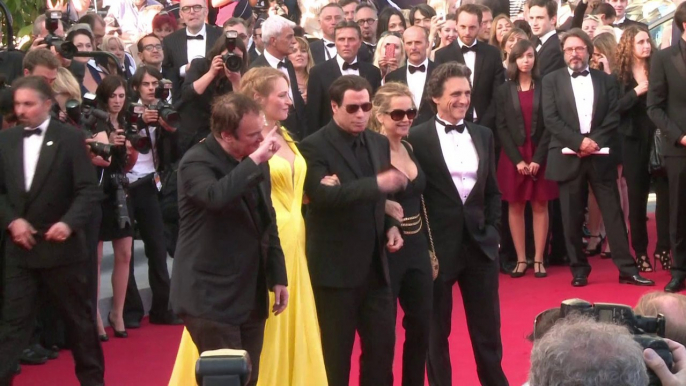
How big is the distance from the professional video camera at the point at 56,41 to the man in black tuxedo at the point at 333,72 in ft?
6.57

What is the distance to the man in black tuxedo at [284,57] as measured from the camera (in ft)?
30.2

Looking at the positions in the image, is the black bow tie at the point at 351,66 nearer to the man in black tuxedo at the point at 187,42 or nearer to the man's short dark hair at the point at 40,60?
the man in black tuxedo at the point at 187,42

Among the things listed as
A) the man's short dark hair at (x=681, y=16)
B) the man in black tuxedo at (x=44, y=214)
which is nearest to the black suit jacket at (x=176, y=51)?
the man in black tuxedo at (x=44, y=214)

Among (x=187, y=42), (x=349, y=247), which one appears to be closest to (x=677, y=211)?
(x=187, y=42)

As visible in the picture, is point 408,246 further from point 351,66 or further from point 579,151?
point 351,66

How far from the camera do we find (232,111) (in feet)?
17.5

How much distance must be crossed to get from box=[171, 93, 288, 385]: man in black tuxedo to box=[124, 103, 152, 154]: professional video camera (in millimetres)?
2518

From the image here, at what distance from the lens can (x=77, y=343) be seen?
678cm

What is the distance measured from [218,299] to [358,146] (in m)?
1.35

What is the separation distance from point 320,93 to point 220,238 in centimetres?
444

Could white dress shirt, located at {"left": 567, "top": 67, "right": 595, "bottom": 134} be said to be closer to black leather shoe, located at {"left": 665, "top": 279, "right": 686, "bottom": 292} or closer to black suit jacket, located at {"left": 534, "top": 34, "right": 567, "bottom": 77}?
black suit jacket, located at {"left": 534, "top": 34, "right": 567, "bottom": 77}

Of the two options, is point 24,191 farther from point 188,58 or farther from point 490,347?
point 188,58

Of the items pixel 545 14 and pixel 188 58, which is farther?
pixel 545 14

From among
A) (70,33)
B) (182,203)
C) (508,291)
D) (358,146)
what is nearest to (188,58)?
(70,33)
